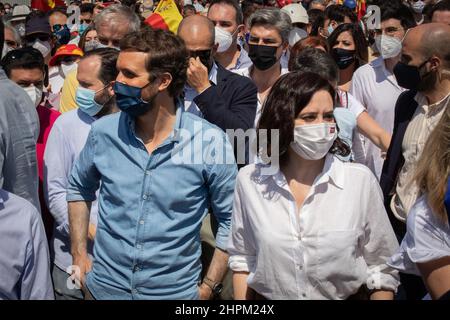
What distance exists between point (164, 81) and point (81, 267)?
1.12 meters

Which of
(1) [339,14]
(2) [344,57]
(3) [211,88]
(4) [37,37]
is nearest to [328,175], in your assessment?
(3) [211,88]

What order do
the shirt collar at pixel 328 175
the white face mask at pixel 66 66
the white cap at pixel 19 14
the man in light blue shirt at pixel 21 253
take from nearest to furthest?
the man in light blue shirt at pixel 21 253, the shirt collar at pixel 328 175, the white face mask at pixel 66 66, the white cap at pixel 19 14

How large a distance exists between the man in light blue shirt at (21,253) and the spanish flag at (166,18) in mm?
4736

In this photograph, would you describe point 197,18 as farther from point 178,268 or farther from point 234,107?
point 178,268

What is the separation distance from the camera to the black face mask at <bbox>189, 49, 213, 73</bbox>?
458 centimetres

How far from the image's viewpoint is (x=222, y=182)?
3508 mm

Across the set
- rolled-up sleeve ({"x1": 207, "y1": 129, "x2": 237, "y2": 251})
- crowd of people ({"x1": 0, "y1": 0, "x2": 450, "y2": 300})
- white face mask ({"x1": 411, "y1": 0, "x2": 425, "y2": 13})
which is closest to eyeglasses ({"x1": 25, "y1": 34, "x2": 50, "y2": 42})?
crowd of people ({"x1": 0, "y1": 0, "x2": 450, "y2": 300})

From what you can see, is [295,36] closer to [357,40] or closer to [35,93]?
[357,40]

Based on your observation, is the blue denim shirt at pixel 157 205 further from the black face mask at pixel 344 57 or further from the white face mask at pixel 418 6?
the white face mask at pixel 418 6

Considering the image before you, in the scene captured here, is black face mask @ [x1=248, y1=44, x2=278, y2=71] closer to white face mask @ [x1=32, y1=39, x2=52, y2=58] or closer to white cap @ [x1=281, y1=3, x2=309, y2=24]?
white face mask @ [x1=32, y1=39, x2=52, y2=58]

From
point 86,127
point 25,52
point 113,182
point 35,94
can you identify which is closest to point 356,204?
point 113,182

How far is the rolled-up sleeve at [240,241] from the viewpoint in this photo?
10.3 ft

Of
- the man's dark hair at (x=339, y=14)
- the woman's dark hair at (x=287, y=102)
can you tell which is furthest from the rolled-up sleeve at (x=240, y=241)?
the man's dark hair at (x=339, y=14)

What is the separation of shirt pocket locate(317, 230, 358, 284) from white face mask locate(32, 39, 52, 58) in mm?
6056
